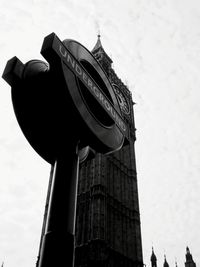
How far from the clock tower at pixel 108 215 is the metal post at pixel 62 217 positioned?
82.6 ft

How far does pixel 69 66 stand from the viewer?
4188 millimetres

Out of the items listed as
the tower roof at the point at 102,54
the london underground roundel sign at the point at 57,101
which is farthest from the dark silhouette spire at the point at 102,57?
the london underground roundel sign at the point at 57,101

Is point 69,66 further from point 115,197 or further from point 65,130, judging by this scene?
point 115,197

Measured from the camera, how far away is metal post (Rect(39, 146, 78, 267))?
11.0 ft

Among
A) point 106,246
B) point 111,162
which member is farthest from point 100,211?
point 111,162

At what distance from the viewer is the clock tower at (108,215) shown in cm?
3014

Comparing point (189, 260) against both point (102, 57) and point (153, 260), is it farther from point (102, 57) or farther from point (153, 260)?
point (102, 57)

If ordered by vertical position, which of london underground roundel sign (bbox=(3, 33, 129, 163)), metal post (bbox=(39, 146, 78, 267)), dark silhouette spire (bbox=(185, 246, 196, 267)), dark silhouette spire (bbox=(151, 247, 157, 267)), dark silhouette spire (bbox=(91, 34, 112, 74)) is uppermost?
dark silhouette spire (bbox=(91, 34, 112, 74))

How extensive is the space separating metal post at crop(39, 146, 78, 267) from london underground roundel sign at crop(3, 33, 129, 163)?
0.95ft

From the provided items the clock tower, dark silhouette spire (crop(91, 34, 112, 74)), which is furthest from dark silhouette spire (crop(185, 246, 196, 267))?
dark silhouette spire (crop(91, 34, 112, 74))

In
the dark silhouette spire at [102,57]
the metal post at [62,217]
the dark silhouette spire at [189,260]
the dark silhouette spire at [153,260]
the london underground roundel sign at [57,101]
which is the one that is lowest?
the metal post at [62,217]

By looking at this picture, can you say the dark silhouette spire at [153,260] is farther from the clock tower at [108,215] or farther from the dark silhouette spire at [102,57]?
the dark silhouette spire at [102,57]

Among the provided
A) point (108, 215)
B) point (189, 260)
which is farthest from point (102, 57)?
point (189, 260)

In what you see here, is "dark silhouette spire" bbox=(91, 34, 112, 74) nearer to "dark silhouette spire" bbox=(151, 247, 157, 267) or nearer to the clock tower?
the clock tower
